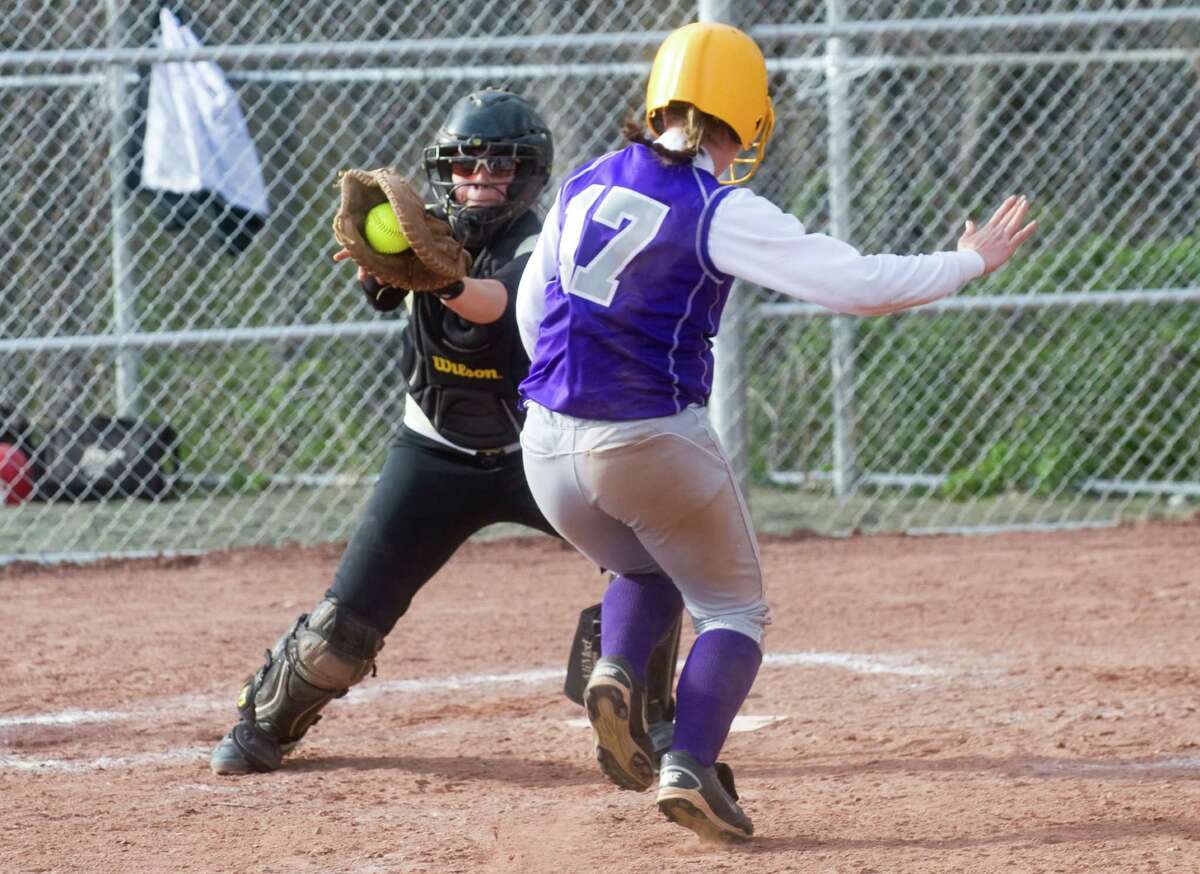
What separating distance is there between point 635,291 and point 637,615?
2.33ft

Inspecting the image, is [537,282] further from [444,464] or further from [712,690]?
[712,690]

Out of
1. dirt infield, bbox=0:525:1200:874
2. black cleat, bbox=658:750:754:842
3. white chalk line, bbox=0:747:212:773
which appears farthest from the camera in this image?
white chalk line, bbox=0:747:212:773

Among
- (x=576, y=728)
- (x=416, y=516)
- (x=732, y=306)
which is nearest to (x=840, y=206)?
(x=732, y=306)

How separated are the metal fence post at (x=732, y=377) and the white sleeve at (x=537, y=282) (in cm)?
370

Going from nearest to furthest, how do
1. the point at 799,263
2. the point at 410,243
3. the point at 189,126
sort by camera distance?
the point at 799,263, the point at 410,243, the point at 189,126

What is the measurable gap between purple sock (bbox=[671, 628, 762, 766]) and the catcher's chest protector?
92cm

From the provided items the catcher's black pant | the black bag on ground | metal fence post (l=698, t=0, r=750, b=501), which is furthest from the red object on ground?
the catcher's black pant

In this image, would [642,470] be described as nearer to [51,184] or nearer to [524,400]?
[524,400]

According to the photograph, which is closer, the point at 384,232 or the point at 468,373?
the point at 384,232

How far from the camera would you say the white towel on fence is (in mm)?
7832

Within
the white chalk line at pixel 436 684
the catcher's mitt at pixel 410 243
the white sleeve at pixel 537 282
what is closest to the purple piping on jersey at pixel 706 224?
the white sleeve at pixel 537 282

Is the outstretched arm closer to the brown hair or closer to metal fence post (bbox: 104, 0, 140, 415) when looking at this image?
the brown hair

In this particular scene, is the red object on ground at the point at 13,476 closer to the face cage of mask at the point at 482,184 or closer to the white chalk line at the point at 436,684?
the white chalk line at the point at 436,684

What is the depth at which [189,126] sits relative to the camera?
310 inches
